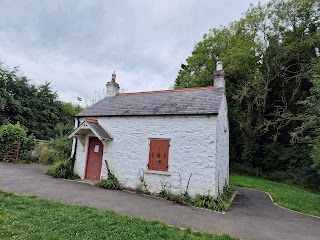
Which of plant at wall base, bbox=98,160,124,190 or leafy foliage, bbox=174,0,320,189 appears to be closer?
plant at wall base, bbox=98,160,124,190

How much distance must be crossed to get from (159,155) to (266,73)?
59.2 feet

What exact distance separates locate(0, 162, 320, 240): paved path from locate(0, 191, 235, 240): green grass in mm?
899

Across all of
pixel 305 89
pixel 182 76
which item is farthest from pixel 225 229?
pixel 182 76

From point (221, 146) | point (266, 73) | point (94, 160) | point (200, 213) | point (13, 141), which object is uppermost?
point (266, 73)

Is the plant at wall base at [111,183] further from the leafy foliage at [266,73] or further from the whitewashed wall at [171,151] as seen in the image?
the leafy foliage at [266,73]

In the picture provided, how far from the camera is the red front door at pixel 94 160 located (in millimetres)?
11539

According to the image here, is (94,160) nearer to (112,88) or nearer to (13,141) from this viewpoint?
(112,88)

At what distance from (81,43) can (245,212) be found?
14360mm

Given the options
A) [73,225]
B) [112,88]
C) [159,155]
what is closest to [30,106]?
[112,88]

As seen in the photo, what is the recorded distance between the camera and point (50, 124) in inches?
1206

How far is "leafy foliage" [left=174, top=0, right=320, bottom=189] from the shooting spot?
20.7 meters

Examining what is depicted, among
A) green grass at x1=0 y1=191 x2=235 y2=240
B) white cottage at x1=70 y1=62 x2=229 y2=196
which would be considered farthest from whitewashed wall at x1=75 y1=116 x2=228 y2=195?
green grass at x1=0 y1=191 x2=235 y2=240

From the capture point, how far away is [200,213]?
7.26 metres

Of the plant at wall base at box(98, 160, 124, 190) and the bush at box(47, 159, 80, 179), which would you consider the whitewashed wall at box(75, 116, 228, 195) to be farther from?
the bush at box(47, 159, 80, 179)
